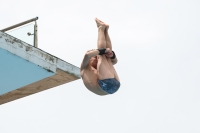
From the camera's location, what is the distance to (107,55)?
20.8 feet

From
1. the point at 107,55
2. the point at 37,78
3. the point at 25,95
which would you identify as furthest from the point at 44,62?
the point at 107,55

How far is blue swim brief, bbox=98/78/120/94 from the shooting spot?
6.17 meters

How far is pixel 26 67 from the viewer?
9.96 meters

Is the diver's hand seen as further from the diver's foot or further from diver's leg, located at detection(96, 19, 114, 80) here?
the diver's foot

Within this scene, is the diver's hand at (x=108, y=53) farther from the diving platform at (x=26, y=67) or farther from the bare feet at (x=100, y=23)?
the diving platform at (x=26, y=67)

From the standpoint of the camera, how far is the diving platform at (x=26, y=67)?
32.4 ft

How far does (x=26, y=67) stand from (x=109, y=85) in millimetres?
4006

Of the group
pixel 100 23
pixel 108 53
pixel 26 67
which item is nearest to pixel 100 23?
pixel 100 23

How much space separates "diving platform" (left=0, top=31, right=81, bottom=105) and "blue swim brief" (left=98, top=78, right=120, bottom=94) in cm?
390

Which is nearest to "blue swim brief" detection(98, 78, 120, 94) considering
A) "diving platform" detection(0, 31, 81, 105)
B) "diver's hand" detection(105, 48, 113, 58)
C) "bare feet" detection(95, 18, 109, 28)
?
"diver's hand" detection(105, 48, 113, 58)

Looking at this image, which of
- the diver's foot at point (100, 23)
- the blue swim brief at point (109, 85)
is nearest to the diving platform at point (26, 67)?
the diver's foot at point (100, 23)

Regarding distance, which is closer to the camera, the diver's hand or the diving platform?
the diver's hand

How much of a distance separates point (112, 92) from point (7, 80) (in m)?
4.35

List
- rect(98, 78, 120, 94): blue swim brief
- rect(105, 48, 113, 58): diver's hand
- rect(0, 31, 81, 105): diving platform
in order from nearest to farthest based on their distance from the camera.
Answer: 1. rect(98, 78, 120, 94): blue swim brief
2. rect(105, 48, 113, 58): diver's hand
3. rect(0, 31, 81, 105): diving platform
